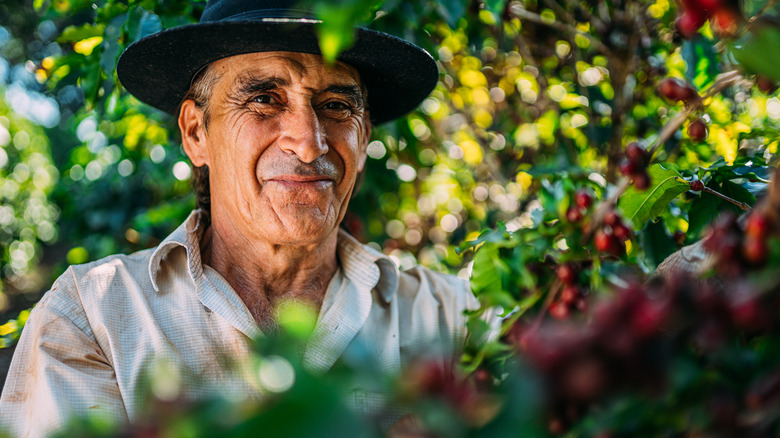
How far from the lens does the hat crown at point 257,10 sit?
6.54ft

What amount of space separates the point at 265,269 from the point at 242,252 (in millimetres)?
102

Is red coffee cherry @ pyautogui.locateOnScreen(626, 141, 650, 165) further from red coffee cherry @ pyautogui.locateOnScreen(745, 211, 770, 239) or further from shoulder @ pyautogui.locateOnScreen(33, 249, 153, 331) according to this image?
shoulder @ pyautogui.locateOnScreen(33, 249, 153, 331)

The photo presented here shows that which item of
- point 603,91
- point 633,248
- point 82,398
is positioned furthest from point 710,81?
point 82,398

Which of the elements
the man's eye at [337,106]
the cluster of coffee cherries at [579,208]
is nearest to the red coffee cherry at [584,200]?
the cluster of coffee cherries at [579,208]

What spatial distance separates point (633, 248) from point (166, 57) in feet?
5.32

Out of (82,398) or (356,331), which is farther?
(356,331)

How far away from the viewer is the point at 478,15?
2.76 metres

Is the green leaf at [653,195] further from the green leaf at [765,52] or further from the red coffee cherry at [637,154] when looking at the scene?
the green leaf at [765,52]

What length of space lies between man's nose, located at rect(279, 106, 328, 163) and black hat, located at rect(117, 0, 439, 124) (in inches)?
8.0

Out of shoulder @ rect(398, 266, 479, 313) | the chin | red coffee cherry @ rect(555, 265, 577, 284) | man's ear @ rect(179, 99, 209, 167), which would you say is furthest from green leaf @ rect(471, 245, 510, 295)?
man's ear @ rect(179, 99, 209, 167)

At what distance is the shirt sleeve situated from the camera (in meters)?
1.59

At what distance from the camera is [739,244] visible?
0.66 metres

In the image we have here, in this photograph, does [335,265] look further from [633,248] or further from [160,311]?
[633,248]

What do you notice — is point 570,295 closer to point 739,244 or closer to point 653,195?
point 739,244
